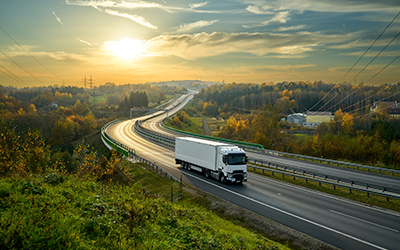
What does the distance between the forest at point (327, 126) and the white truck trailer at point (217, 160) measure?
21697 mm

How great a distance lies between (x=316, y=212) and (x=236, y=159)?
8756 mm

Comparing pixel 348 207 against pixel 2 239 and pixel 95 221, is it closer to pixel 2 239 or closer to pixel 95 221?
pixel 95 221

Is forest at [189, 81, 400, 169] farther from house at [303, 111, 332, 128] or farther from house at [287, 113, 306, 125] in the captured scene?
house at [287, 113, 306, 125]

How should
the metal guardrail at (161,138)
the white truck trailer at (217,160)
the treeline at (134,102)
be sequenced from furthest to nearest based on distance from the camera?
the treeline at (134,102), the metal guardrail at (161,138), the white truck trailer at (217,160)

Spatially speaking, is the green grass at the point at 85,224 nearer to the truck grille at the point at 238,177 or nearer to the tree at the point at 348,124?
the truck grille at the point at 238,177

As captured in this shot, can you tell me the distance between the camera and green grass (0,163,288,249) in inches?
279

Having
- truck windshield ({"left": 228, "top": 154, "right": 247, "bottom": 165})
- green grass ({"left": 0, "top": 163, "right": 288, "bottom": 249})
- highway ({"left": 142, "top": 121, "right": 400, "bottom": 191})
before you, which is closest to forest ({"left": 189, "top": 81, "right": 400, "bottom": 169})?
highway ({"left": 142, "top": 121, "right": 400, "bottom": 191})

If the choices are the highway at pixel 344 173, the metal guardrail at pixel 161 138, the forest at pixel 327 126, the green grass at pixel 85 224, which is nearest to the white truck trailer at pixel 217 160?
the highway at pixel 344 173

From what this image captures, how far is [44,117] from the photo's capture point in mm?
108188

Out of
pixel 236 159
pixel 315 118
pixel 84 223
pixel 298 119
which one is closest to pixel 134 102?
pixel 298 119

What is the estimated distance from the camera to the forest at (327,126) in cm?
4750

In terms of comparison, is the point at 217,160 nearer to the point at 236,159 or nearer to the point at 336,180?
the point at 236,159

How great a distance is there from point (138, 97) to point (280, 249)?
17653cm

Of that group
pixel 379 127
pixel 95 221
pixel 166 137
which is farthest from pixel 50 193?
pixel 379 127
